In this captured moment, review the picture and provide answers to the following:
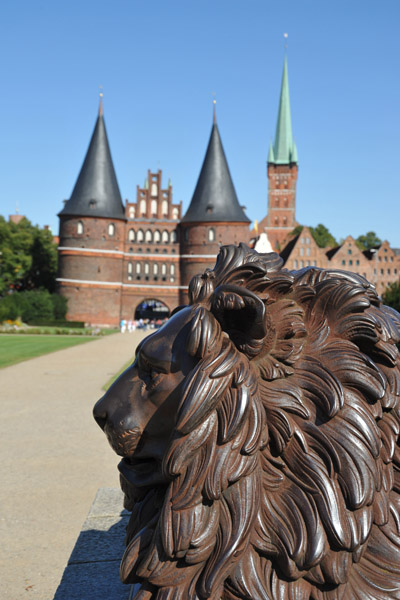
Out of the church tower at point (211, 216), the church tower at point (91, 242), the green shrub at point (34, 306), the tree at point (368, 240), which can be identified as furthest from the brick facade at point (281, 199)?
the green shrub at point (34, 306)

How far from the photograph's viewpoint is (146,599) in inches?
46.1

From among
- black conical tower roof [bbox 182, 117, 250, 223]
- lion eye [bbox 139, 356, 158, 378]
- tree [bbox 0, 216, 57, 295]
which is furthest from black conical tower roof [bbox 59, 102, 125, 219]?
lion eye [bbox 139, 356, 158, 378]

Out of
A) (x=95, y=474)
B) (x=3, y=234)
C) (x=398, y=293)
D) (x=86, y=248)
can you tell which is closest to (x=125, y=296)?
(x=86, y=248)

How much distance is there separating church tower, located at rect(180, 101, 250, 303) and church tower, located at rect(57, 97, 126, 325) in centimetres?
614

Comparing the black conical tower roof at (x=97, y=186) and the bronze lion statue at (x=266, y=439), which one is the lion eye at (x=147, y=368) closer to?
the bronze lion statue at (x=266, y=439)

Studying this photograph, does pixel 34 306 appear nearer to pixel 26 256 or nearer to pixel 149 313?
pixel 26 256

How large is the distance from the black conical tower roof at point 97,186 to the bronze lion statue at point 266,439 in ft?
154

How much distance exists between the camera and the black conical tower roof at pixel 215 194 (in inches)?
1870

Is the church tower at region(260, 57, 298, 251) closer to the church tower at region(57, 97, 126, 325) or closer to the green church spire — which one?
the green church spire

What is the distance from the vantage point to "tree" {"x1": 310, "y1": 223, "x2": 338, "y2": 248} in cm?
7056

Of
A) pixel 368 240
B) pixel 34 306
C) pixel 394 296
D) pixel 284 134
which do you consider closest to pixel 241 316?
pixel 394 296

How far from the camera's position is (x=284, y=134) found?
7594cm

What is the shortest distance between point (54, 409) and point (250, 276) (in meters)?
8.31

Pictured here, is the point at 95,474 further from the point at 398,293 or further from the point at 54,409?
the point at 398,293
